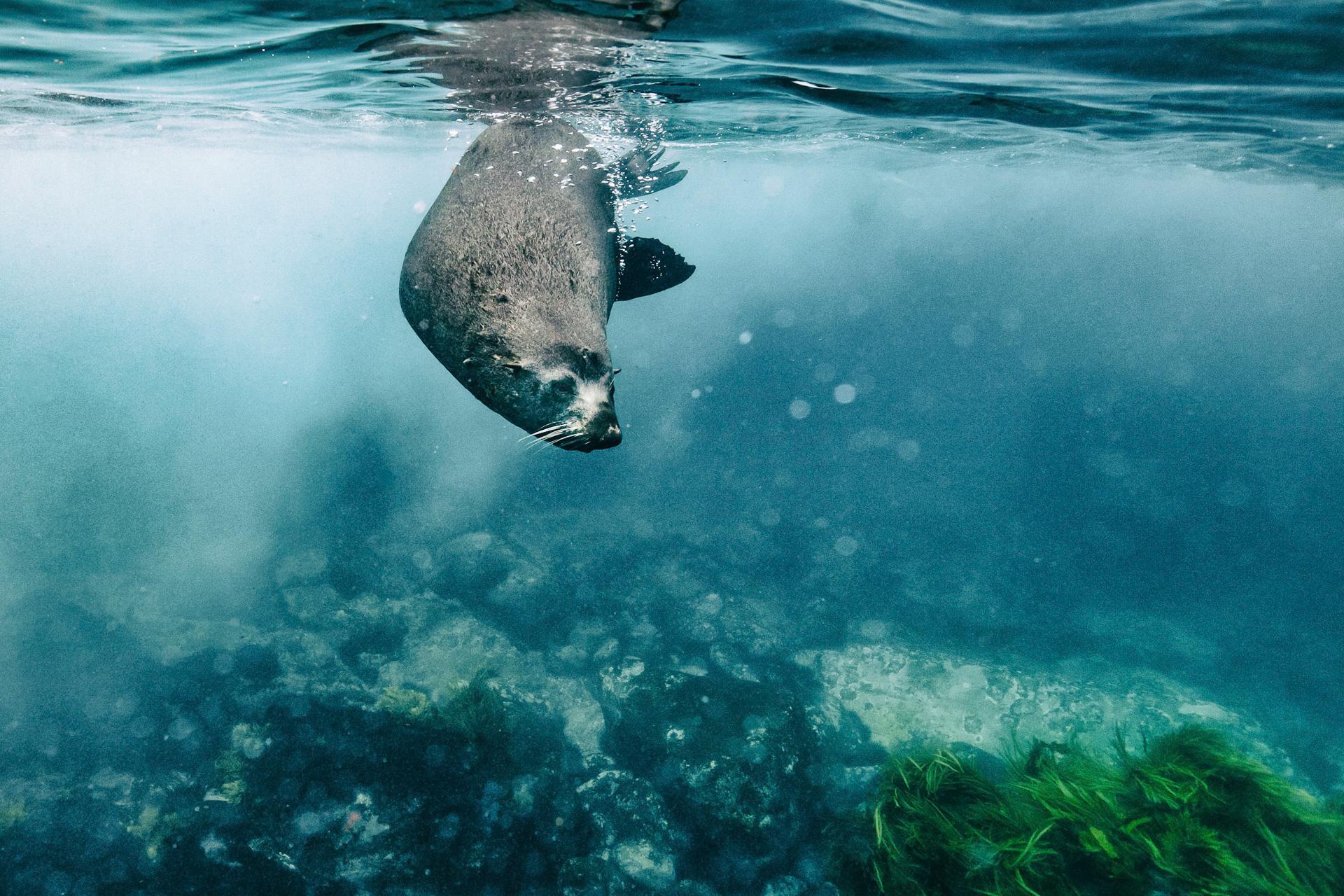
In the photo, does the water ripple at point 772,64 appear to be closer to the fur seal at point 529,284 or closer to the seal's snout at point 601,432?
the fur seal at point 529,284

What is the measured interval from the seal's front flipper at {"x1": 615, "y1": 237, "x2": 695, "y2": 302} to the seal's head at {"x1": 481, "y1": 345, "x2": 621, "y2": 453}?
126cm

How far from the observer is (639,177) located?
315 inches

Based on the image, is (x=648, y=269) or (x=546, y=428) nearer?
(x=546, y=428)

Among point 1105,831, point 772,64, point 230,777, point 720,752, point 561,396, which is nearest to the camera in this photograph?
point 561,396

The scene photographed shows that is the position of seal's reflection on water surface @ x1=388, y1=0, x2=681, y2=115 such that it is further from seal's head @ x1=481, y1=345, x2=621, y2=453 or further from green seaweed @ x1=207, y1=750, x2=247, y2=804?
green seaweed @ x1=207, y1=750, x2=247, y2=804

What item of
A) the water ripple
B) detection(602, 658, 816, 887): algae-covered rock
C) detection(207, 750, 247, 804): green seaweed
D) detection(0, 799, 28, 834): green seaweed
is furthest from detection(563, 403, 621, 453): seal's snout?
detection(0, 799, 28, 834): green seaweed

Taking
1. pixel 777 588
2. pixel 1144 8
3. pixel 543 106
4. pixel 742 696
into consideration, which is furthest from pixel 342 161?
pixel 1144 8

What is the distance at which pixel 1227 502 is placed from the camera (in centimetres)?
2430

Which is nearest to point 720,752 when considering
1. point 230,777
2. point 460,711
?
point 460,711

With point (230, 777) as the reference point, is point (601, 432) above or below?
above

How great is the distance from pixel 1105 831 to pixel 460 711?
684 cm

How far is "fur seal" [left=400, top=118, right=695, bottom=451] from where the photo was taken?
2033 mm

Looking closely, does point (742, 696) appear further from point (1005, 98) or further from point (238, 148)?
point (238, 148)

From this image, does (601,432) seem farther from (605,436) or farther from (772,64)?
(772,64)
